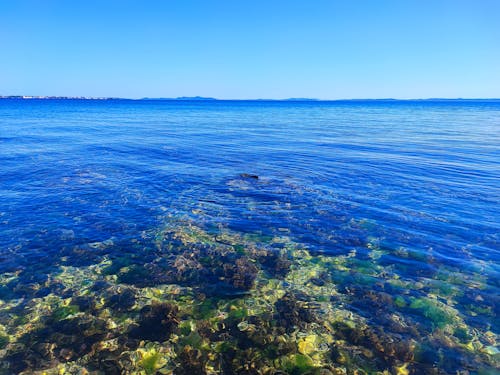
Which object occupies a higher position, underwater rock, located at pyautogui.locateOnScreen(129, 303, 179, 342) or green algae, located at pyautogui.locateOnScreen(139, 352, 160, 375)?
underwater rock, located at pyautogui.locateOnScreen(129, 303, 179, 342)

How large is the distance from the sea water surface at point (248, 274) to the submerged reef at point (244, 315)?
0.04 m

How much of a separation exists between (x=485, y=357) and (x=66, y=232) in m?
14.1

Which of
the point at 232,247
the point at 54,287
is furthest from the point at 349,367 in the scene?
the point at 54,287

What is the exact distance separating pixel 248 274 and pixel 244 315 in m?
1.93

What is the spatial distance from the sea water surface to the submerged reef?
1.7 inches

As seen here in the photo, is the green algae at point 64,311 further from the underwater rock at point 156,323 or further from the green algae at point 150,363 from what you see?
the green algae at point 150,363

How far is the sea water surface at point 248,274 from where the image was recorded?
7.18 m

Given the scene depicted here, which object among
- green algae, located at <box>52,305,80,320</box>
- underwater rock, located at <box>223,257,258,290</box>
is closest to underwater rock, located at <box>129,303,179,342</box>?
green algae, located at <box>52,305,80,320</box>

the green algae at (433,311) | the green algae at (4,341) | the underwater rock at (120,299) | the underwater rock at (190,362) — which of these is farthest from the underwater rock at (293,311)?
the green algae at (4,341)

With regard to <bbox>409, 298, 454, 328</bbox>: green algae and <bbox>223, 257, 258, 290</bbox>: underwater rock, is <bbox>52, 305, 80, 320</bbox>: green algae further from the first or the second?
<bbox>409, 298, 454, 328</bbox>: green algae

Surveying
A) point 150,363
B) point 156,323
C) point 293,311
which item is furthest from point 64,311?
point 293,311

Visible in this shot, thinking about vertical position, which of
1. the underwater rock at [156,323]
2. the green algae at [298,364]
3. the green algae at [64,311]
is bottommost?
the green algae at [298,364]

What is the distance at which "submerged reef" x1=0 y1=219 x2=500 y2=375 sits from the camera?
6.95m

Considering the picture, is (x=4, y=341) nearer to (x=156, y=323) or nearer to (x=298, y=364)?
(x=156, y=323)
